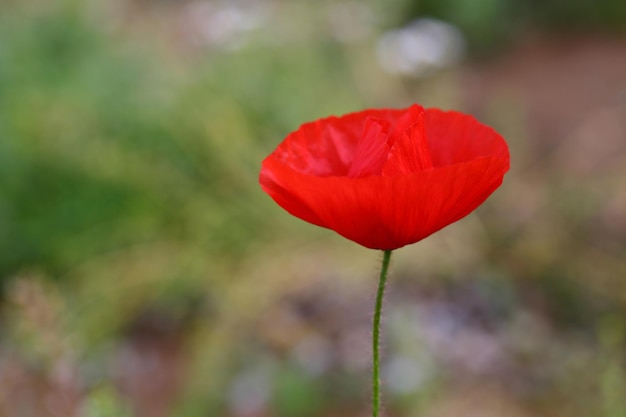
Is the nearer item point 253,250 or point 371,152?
point 371,152

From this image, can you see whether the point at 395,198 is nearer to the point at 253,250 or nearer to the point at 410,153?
the point at 410,153

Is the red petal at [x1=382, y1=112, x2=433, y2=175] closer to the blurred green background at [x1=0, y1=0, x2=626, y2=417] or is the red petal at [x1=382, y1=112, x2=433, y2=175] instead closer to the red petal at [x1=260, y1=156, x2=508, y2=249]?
the red petal at [x1=260, y1=156, x2=508, y2=249]

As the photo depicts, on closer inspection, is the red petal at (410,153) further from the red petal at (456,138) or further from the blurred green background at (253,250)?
the blurred green background at (253,250)

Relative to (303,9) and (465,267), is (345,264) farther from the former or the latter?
(303,9)

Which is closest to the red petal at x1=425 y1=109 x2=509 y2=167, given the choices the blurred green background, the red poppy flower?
the red poppy flower


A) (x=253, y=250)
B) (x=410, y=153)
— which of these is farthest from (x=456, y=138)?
(x=253, y=250)

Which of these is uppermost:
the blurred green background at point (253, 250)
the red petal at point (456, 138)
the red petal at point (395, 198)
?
the blurred green background at point (253, 250)

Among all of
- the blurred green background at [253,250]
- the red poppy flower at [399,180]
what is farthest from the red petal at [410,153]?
the blurred green background at [253,250]
